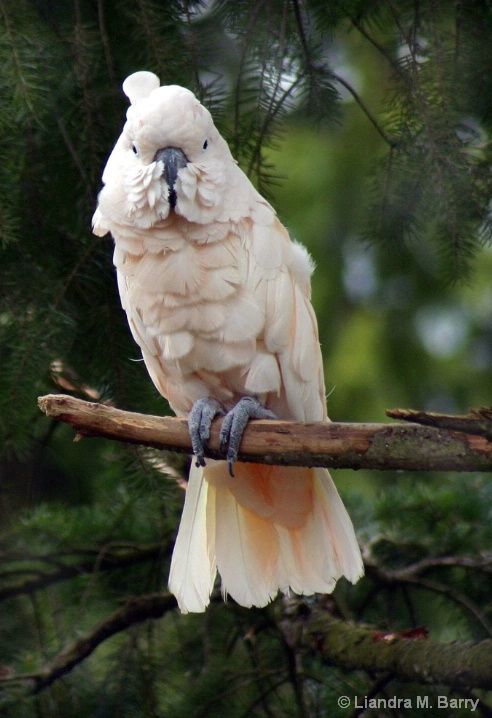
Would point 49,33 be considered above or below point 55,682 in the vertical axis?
above

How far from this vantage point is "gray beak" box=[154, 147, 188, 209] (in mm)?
2068

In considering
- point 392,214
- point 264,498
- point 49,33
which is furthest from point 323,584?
point 49,33

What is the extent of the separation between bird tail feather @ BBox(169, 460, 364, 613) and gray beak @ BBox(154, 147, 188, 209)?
81 cm

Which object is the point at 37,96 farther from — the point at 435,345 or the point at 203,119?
the point at 435,345

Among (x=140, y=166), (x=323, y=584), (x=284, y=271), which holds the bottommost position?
(x=323, y=584)

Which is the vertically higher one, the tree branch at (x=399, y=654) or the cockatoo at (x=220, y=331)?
the cockatoo at (x=220, y=331)

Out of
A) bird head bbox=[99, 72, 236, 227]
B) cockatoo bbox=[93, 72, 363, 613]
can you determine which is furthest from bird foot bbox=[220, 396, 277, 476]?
bird head bbox=[99, 72, 236, 227]

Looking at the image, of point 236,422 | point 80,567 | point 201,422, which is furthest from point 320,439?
point 80,567

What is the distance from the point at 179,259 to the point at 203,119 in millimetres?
365

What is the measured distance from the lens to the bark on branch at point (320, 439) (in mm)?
1738

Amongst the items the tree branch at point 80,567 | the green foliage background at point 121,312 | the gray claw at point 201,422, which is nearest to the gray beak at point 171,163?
the green foliage background at point 121,312

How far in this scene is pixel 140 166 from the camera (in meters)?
2.12

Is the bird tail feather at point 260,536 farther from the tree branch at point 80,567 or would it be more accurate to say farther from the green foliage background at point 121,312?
the tree branch at point 80,567

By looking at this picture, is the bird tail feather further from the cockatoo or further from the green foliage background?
the green foliage background
